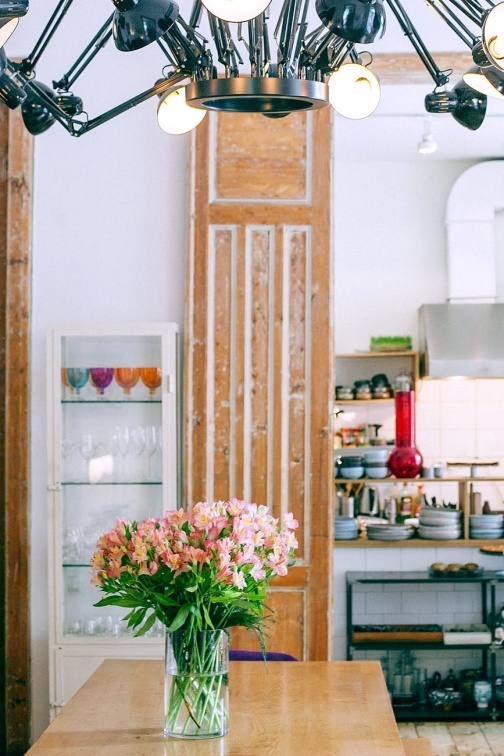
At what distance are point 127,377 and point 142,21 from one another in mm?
2414

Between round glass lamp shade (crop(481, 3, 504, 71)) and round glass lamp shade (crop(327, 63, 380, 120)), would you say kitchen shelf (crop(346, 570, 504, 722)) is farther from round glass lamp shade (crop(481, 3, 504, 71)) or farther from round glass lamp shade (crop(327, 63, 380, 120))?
round glass lamp shade (crop(481, 3, 504, 71))

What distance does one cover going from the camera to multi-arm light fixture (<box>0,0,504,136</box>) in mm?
2113

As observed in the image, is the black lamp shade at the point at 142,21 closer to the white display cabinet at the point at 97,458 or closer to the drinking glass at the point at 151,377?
the white display cabinet at the point at 97,458

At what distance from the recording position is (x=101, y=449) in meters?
4.45

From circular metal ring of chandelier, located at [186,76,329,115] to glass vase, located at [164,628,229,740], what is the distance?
1300 millimetres

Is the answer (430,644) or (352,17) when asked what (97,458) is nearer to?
(430,644)

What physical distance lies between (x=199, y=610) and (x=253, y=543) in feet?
0.68

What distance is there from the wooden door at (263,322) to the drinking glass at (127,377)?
228mm

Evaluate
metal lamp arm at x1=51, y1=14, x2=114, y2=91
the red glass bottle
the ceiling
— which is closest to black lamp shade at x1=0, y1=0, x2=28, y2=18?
metal lamp arm at x1=51, y1=14, x2=114, y2=91

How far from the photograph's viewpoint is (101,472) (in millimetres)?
4430

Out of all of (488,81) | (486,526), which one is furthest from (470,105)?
(486,526)

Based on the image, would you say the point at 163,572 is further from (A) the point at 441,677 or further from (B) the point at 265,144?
(A) the point at 441,677

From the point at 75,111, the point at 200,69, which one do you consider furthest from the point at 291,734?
the point at 75,111

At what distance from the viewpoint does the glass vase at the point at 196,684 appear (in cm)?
245
